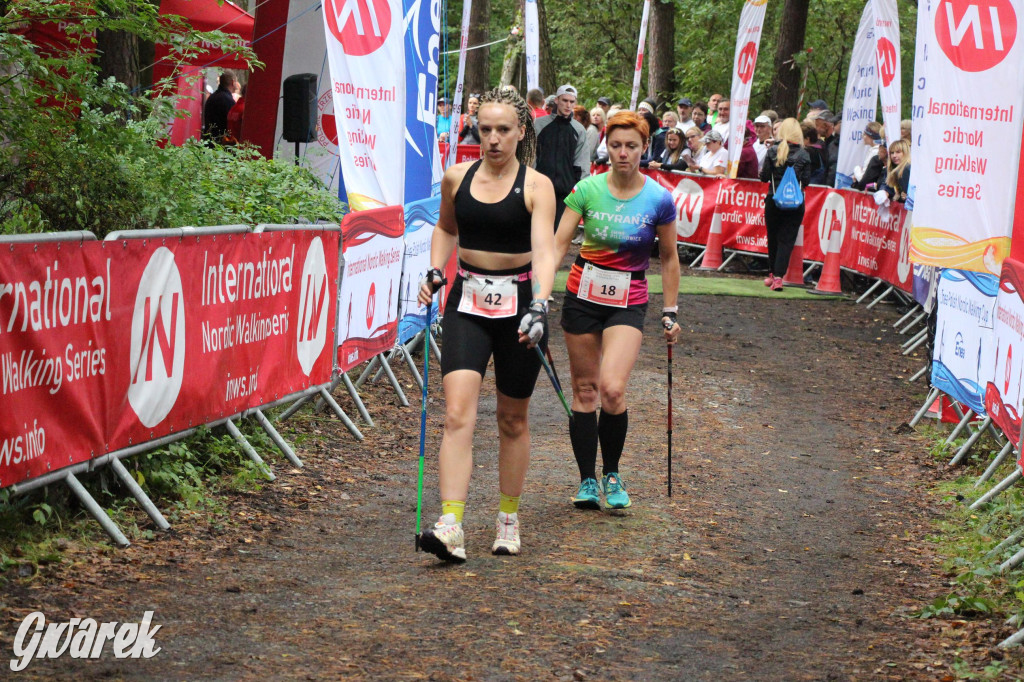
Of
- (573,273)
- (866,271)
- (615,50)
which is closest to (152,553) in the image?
Result: (573,273)

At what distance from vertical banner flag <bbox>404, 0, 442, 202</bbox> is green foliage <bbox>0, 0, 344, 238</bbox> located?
2944mm

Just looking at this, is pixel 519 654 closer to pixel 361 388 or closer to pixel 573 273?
pixel 573 273

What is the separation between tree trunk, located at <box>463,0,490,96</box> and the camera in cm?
3697

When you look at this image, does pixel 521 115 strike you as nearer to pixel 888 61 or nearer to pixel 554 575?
pixel 554 575

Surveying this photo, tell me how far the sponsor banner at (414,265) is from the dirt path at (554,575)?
86cm

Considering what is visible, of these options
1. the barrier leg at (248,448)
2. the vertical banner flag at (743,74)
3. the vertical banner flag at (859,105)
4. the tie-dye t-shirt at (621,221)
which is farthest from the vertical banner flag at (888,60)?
the barrier leg at (248,448)

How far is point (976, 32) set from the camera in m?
8.90

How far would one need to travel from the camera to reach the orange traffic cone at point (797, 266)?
18922mm

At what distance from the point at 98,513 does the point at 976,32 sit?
6.59 meters

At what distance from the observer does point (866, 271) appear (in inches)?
691

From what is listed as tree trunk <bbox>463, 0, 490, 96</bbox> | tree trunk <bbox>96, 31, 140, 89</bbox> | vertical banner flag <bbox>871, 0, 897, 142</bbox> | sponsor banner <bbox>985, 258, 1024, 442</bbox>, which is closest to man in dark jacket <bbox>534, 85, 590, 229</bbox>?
tree trunk <bbox>96, 31, 140, 89</bbox>

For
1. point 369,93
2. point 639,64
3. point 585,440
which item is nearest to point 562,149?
point 369,93

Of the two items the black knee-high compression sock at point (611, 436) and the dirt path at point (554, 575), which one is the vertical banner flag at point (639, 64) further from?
the black knee-high compression sock at point (611, 436)

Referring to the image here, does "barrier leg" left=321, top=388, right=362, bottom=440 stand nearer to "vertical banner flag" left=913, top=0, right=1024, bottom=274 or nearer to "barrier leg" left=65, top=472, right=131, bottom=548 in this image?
"barrier leg" left=65, top=472, right=131, bottom=548
